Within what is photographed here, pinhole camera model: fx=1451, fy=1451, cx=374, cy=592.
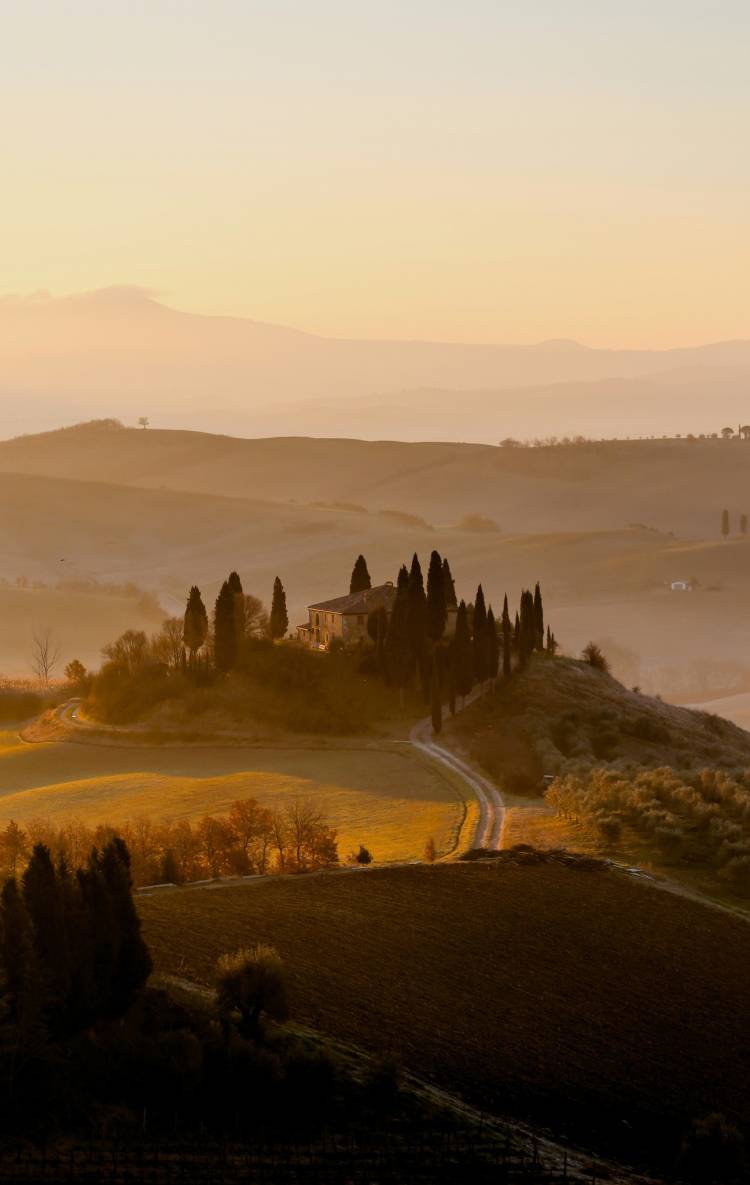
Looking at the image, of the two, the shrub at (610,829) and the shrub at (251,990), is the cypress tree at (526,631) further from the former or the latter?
the shrub at (251,990)

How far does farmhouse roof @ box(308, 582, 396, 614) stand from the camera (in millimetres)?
88125

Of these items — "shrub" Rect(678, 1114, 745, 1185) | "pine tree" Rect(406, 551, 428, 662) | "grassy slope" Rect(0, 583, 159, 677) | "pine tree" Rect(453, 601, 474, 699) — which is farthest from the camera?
"grassy slope" Rect(0, 583, 159, 677)

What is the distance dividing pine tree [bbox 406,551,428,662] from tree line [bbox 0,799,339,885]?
25.0m

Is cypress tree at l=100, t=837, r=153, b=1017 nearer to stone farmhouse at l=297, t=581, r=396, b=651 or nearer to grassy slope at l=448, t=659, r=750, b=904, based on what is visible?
grassy slope at l=448, t=659, r=750, b=904

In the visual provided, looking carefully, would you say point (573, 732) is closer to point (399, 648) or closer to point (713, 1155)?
point (399, 648)

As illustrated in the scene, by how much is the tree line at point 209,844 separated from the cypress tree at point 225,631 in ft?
83.5

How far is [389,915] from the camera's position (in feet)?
140

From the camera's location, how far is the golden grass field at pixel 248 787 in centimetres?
6244

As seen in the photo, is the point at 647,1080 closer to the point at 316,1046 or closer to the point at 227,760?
the point at 316,1046

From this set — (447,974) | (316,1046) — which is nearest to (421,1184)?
(316,1046)

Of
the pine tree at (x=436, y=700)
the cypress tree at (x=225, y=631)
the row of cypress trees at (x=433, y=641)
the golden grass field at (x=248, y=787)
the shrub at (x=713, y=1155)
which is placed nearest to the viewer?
the shrub at (x=713, y=1155)

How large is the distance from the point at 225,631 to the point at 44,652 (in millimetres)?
51538

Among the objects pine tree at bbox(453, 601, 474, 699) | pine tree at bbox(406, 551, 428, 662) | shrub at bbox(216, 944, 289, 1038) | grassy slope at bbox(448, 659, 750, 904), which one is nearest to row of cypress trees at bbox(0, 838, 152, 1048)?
shrub at bbox(216, 944, 289, 1038)

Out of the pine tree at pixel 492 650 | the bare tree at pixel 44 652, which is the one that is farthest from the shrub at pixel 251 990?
the bare tree at pixel 44 652
